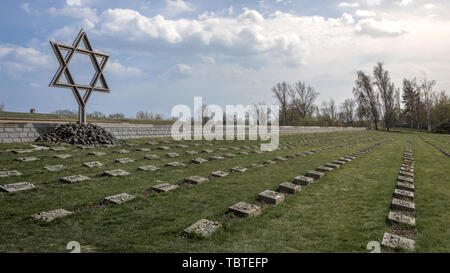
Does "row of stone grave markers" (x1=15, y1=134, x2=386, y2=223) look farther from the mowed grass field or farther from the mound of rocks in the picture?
the mound of rocks

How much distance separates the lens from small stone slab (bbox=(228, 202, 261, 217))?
347cm

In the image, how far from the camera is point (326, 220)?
3387mm

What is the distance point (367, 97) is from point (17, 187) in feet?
182

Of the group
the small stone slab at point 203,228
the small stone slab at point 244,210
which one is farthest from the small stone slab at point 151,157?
the small stone slab at point 203,228

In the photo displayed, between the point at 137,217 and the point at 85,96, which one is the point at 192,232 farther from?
the point at 85,96

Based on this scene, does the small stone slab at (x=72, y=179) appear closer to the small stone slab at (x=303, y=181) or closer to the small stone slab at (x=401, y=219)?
the small stone slab at (x=303, y=181)

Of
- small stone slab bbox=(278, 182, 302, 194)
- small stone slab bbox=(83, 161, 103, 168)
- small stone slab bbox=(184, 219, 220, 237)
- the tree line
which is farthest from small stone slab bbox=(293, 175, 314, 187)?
the tree line

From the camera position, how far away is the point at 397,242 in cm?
271

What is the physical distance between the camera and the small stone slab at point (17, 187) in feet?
13.8

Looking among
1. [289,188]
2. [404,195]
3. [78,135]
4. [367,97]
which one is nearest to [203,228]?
[289,188]

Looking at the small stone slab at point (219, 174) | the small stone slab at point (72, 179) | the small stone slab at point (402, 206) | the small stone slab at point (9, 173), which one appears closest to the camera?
the small stone slab at point (402, 206)

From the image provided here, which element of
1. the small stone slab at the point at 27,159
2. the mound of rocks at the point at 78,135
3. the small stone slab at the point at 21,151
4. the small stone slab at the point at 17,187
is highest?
the mound of rocks at the point at 78,135

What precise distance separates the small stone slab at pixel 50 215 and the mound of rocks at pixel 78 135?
7.18 metres
